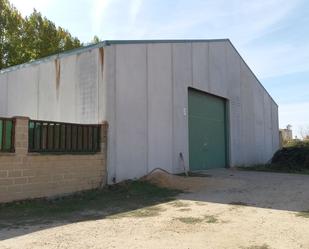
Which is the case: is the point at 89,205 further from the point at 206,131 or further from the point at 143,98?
the point at 206,131

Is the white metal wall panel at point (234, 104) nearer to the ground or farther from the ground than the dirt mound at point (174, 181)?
farther from the ground

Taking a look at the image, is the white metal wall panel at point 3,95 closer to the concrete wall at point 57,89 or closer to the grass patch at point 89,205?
the concrete wall at point 57,89

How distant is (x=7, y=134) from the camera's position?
9.94 metres

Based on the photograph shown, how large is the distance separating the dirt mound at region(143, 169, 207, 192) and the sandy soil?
1.91 m

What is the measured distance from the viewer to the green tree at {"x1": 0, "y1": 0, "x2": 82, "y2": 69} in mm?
30422

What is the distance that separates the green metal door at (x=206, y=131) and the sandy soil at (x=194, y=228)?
21.7 ft

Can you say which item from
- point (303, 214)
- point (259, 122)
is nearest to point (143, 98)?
point (303, 214)

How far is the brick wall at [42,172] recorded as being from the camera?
9.91 m

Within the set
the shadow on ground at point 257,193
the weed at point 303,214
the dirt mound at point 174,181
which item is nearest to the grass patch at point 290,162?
the shadow on ground at point 257,193

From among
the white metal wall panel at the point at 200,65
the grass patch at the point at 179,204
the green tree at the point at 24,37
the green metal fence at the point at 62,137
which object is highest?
the green tree at the point at 24,37

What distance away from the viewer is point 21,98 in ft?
53.5

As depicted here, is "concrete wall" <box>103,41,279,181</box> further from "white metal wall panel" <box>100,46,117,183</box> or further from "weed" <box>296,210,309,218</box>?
"weed" <box>296,210,309,218</box>

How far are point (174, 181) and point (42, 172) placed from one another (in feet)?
14.4

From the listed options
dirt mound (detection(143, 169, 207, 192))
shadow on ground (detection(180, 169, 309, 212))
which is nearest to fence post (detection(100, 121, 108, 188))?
dirt mound (detection(143, 169, 207, 192))
